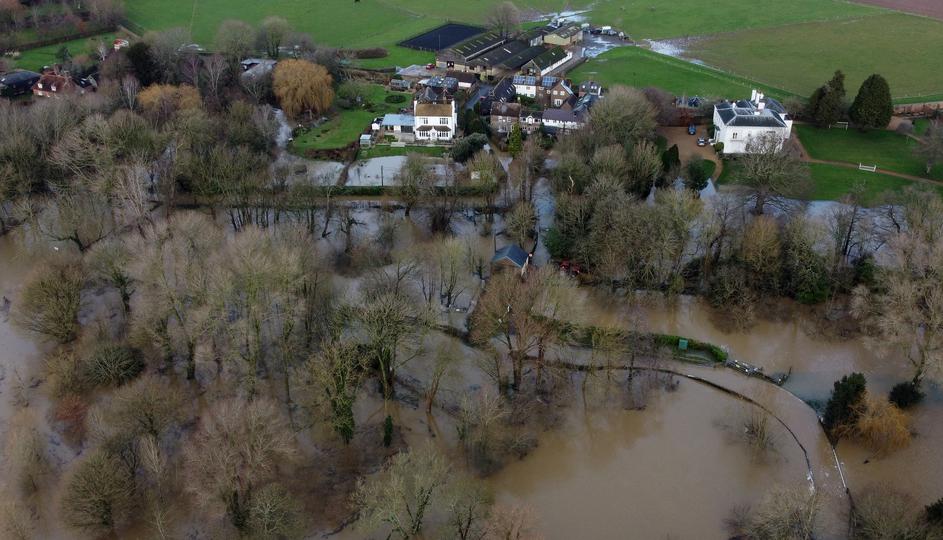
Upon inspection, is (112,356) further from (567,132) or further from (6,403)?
(567,132)

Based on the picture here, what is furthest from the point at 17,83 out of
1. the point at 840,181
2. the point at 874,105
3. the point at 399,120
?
the point at 874,105

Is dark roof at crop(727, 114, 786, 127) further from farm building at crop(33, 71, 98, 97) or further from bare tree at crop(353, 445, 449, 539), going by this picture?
farm building at crop(33, 71, 98, 97)

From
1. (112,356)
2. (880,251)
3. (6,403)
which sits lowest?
(6,403)

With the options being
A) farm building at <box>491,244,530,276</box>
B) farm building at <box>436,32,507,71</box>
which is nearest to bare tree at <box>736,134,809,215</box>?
farm building at <box>491,244,530,276</box>

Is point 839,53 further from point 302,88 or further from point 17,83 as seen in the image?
point 17,83

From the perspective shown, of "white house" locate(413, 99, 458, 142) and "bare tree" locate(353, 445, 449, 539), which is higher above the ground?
"white house" locate(413, 99, 458, 142)

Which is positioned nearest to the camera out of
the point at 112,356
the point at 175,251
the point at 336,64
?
the point at 112,356

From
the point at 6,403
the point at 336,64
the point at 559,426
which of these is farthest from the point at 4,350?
the point at 336,64
